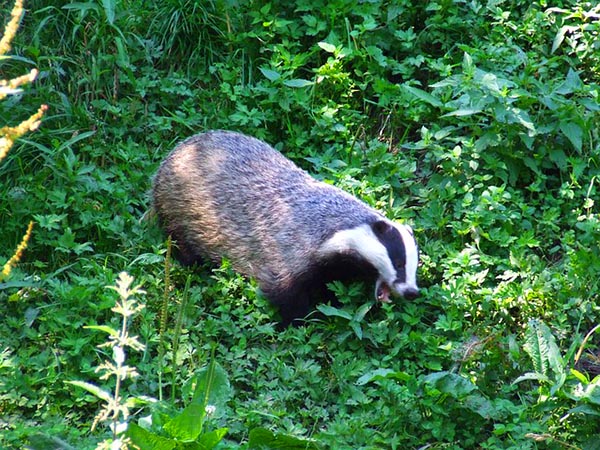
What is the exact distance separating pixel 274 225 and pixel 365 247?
64 cm

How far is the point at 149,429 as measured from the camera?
4238mm

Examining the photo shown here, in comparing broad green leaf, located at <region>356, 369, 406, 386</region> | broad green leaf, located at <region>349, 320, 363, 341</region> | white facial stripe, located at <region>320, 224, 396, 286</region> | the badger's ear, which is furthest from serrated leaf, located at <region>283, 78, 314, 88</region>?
broad green leaf, located at <region>356, 369, 406, 386</region>

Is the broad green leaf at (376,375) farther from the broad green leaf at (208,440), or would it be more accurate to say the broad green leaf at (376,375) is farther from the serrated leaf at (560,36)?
the serrated leaf at (560,36)

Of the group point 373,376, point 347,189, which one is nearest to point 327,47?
point 347,189

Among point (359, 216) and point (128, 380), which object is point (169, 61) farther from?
point (128, 380)

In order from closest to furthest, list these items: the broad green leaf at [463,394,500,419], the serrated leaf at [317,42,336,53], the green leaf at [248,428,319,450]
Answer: the green leaf at [248,428,319,450]
the broad green leaf at [463,394,500,419]
the serrated leaf at [317,42,336,53]

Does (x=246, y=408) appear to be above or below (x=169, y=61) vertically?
below

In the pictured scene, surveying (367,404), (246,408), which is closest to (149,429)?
(246,408)

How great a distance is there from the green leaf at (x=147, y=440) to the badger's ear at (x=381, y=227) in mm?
2093

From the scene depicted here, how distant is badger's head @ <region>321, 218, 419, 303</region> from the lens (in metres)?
5.59

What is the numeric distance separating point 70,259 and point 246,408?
1.74 m

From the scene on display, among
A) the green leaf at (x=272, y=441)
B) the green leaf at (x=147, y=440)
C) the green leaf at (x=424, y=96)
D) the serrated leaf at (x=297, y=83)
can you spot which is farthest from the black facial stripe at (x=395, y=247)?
the green leaf at (x=147, y=440)

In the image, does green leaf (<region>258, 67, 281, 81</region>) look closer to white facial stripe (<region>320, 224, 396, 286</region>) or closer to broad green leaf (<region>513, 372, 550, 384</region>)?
white facial stripe (<region>320, 224, 396, 286</region>)

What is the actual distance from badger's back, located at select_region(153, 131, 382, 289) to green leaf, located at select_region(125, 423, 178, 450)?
192 cm
